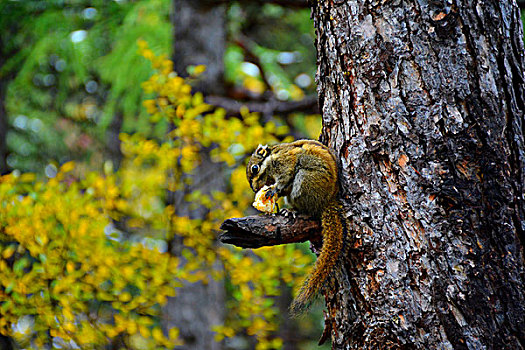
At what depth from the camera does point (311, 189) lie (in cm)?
118

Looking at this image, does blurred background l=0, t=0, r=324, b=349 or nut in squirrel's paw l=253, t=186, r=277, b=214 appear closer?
nut in squirrel's paw l=253, t=186, r=277, b=214

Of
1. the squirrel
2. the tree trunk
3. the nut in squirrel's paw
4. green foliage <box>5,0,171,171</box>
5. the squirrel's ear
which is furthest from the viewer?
green foliage <box>5,0,171,171</box>

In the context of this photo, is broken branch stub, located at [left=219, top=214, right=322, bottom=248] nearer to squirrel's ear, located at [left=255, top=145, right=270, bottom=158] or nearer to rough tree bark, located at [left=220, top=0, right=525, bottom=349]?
rough tree bark, located at [left=220, top=0, right=525, bottom=349]

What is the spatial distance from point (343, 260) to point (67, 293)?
144 centimetres

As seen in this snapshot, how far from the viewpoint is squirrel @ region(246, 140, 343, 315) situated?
3.68ft

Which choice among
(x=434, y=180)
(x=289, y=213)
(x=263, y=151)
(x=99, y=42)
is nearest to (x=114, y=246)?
(x=263, y=151)

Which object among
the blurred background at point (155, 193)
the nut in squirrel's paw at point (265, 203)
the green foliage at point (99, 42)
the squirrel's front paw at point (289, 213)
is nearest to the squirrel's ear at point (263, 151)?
the nut in squirrel's paw at point (265, 203)

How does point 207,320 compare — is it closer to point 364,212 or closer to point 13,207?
point 13,207

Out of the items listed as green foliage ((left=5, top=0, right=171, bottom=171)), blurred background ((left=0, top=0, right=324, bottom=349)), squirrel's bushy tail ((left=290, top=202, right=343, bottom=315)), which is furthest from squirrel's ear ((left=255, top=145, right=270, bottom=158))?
green foliage ((left=5, top=0, right=171, bottom=171))

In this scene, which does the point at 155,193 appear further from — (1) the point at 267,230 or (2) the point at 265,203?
(1) the point at 267,230

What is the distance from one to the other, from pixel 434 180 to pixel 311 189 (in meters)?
0.29

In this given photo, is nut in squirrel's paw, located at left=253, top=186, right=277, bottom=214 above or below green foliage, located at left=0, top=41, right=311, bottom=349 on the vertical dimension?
above

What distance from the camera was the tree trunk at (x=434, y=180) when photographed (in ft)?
3.30

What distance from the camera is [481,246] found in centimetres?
101
